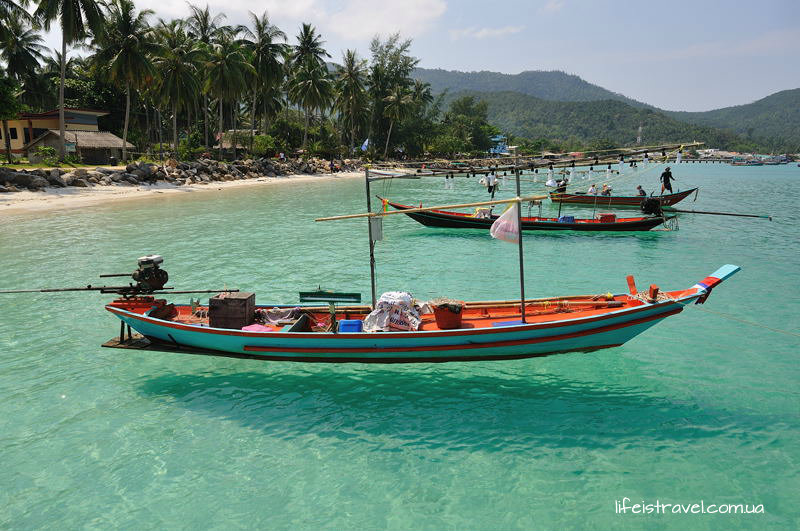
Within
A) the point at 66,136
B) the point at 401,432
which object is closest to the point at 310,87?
the point at 66,136

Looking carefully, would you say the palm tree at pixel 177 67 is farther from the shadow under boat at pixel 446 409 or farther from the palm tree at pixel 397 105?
the shadow under boat at pixel 446 409

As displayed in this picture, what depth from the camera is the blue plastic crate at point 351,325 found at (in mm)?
9445

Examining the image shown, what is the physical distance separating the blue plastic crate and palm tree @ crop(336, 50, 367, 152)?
218ft

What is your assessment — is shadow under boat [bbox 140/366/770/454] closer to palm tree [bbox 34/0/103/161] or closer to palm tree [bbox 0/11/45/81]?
palm tree [bbox 34/0/103/161]

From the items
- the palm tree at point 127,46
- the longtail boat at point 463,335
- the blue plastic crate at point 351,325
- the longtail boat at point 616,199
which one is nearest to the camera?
the longtail boat at point 463,335

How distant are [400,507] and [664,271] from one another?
51.2 feet

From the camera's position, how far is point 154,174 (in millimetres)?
41406

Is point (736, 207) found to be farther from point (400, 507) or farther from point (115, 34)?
point (115, 34)

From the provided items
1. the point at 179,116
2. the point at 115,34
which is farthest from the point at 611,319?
the point at 179,116

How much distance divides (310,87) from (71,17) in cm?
2930

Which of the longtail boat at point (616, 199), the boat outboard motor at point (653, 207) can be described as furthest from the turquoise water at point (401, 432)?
the longtail boat at point (616, 199)

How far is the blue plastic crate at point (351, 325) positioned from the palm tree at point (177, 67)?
44.5 metres

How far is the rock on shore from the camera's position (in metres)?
33.1

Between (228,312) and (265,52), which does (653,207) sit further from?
(265,52)
